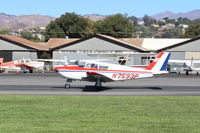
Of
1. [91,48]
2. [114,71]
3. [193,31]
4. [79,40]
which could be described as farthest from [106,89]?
[193,31]

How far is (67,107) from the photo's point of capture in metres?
18.4

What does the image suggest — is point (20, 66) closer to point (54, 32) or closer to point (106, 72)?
point (106, 72)

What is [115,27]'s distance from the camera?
12462 centimetres

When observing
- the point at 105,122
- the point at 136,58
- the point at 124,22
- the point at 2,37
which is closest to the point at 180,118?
the point at 105,122

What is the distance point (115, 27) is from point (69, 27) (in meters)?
Result: 12.6

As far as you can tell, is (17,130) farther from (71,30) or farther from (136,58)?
(71,30)

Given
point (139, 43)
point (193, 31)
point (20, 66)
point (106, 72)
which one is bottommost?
point (20, 66)

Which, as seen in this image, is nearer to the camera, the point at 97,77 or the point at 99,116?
the point at 99,116

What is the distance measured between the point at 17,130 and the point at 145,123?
13.0ft

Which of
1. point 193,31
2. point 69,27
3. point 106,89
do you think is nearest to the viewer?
point 106,89

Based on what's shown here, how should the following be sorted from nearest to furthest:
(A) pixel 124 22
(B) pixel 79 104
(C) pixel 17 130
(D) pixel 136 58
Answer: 1. (C) pixel 17 130
2. (B) pixel 79 104
3. (D) pixel 136 58
4. (A) pixel 124 22

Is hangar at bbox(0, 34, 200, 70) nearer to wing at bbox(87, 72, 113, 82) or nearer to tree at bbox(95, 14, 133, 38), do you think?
wing at bbox(87, 72, 113, 82)

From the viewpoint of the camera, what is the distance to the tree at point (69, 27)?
124 m

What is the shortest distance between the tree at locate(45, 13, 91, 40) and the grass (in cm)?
10349
